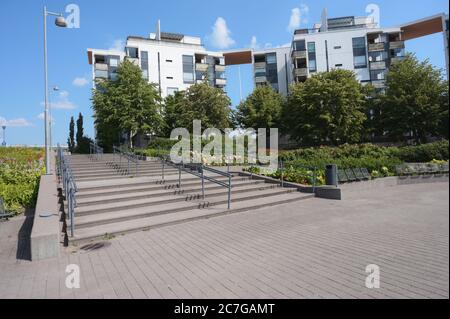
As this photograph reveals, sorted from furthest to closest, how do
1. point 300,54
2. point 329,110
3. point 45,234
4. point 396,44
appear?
1. point 300,54
2. point 396,44
3. point 329,110
4. point 45,234

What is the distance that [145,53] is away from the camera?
49688 millimetres

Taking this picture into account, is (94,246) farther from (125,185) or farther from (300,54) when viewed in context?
(300,54)

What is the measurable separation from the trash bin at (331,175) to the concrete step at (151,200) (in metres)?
2.84

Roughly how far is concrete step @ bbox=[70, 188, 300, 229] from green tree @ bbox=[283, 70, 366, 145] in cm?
2148

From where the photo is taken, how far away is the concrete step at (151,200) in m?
8.81

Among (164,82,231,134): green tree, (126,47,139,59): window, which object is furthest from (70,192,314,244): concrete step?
(126,47,139,59): window

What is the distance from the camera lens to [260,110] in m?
35.3

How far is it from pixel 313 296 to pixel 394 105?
3267 cm

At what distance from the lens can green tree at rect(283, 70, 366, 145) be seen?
31109 millimetres

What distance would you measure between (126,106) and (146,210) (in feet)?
67.0

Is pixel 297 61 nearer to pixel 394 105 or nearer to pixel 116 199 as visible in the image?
pixel 394 105

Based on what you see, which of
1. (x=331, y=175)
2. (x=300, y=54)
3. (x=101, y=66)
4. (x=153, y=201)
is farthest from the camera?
(x=300, y=54)

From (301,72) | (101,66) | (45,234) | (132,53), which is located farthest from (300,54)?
(45,234)
